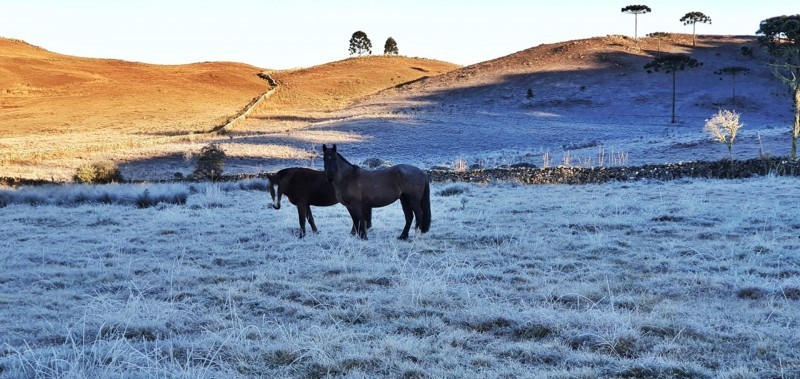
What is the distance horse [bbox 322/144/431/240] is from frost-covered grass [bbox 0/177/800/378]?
504mm

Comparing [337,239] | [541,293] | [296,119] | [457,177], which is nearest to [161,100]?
[296,119]

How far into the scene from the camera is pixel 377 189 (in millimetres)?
11805

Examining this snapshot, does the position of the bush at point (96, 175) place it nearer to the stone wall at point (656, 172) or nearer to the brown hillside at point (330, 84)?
the stone wall at point (656, 172)

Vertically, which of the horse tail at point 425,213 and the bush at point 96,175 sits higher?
the horse tail at point 425,213

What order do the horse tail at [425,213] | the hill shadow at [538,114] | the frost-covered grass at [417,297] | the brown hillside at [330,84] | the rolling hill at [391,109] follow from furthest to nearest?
1. the brown hillside at [330,84]
2. the hill shadow at [538,114]
3. the rolling hill at [391,109]
4. the horse tail at [425,213]
5. the frost-covered grass at [417,297]

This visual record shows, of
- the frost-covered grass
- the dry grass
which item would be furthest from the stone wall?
the dry grass

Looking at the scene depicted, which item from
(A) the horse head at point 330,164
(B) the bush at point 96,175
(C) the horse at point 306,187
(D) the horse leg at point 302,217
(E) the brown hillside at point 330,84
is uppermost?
(E) the brown hillside at point 330,84

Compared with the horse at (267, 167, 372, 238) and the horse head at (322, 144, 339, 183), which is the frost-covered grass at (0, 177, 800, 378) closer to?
the horse at (267, 167, 372, 238)

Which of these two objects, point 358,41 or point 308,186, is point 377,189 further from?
point 358,41

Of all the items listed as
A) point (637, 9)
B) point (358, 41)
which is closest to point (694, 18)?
point (637, 9)

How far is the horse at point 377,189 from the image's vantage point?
1179 cm

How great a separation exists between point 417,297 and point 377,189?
4679 mm

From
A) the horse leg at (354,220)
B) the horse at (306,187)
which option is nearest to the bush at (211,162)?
the horse at (306,187)

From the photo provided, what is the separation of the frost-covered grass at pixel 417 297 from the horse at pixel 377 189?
1.65 feet
